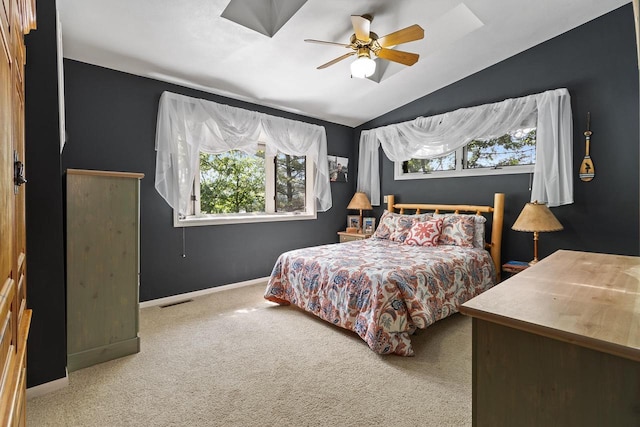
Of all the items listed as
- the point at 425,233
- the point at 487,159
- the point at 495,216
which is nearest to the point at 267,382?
the point at 425,233

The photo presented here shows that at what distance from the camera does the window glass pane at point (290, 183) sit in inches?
181

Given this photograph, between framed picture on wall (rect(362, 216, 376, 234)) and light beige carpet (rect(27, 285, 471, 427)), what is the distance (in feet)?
6.88

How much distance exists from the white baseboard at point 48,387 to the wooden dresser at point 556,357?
7.37 feet

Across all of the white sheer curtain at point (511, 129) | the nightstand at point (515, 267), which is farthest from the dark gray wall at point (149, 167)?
the nightstand at point (515, 267)

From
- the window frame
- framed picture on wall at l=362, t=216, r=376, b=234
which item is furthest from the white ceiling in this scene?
framed picture on wall at l=362, t=216, r=376, b=234

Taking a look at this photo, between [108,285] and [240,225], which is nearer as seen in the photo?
[108,285]

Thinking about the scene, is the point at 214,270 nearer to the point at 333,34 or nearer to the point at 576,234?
the point at 333,34

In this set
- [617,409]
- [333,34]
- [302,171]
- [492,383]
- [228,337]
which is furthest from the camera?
[302,171]

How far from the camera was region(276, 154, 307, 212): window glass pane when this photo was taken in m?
4.59

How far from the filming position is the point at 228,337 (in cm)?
265

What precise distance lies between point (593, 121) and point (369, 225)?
2.79 metres

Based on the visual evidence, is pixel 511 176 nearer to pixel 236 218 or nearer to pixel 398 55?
pixel 398 55

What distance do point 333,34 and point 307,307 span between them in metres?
2.47

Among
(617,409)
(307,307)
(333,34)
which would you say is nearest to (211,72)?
(333,34)
